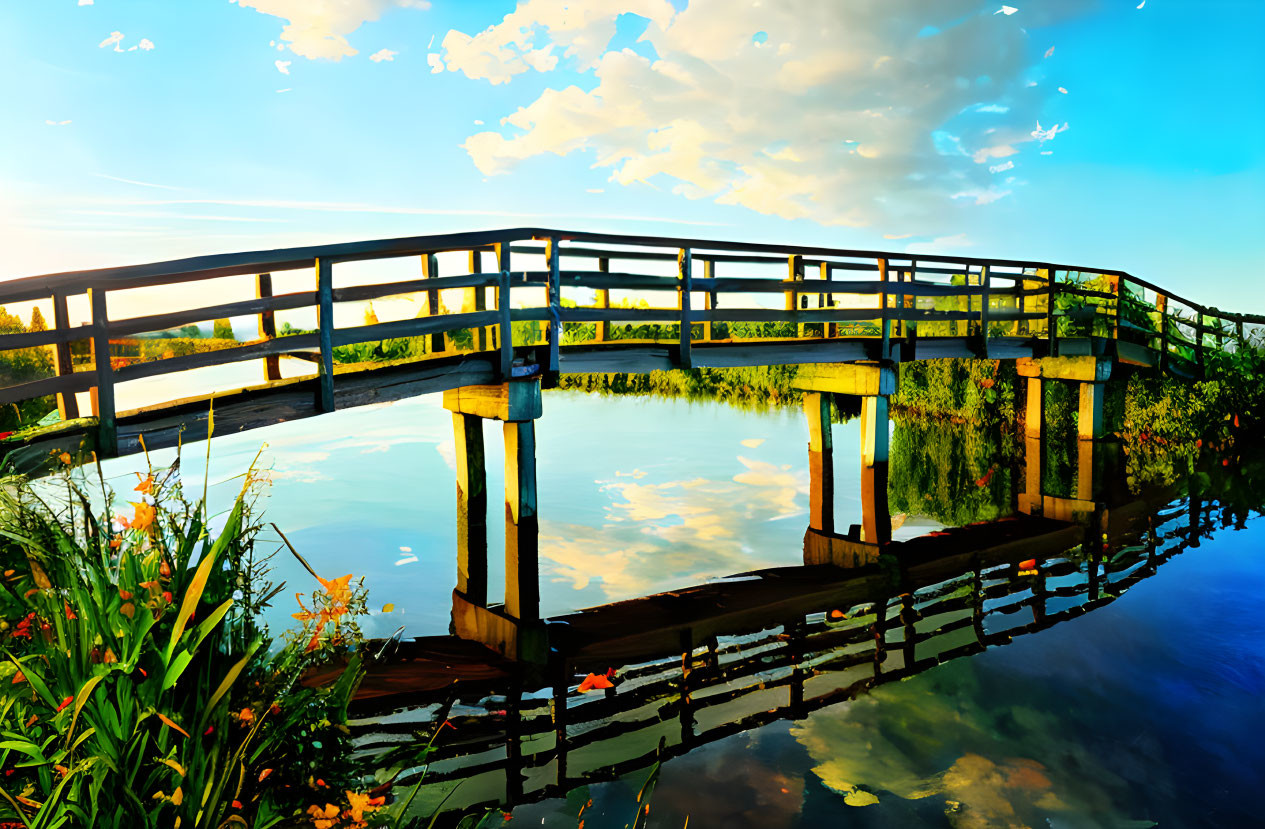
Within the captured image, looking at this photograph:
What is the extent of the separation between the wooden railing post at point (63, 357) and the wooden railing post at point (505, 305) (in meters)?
3.54

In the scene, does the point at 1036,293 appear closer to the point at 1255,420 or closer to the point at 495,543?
the point at 1255,420

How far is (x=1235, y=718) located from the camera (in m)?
6.17

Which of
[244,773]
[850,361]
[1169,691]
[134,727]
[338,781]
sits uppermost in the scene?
[850,361]

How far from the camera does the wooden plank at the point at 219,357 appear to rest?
229 inches

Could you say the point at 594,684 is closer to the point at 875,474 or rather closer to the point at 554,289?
the point at 554,289

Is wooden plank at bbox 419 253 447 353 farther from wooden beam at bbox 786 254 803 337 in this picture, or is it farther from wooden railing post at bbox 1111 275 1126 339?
wooden railing post at bbox 1111 275 1126 339

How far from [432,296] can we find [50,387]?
380 centimetres

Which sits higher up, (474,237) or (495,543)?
(474,237)

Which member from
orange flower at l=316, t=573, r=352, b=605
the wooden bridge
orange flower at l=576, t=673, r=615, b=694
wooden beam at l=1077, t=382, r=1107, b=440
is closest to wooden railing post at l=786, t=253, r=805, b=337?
the wooden bridge

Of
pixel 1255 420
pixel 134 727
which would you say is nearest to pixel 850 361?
pixel 134 727

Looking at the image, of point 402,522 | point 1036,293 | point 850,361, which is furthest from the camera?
point 1036,293

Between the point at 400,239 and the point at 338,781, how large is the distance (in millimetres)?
5025

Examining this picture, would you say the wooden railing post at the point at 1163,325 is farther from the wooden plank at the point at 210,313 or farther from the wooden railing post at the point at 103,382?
the wooden railing post at the point at 103,382

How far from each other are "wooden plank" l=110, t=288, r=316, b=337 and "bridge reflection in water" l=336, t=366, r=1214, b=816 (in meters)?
2.23
